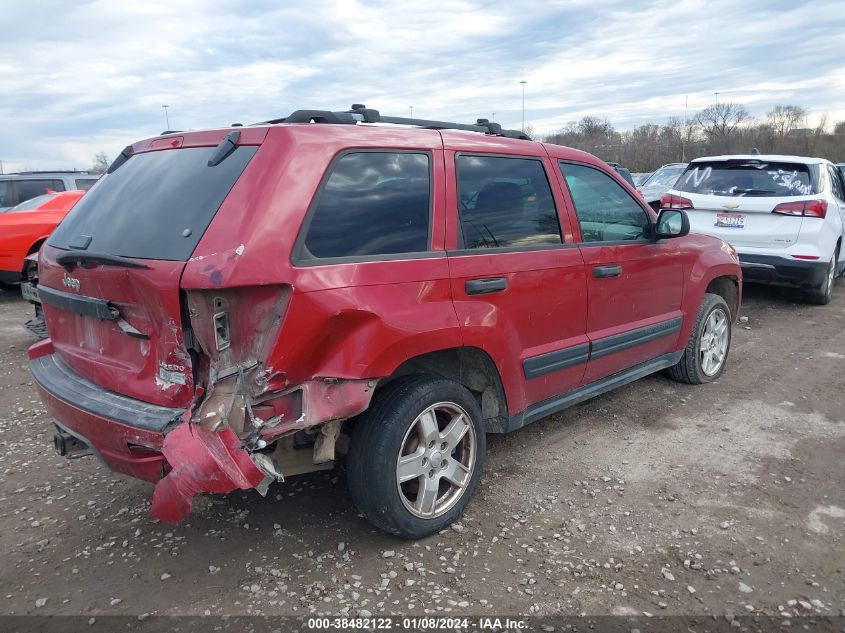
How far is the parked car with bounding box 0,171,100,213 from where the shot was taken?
436 inches

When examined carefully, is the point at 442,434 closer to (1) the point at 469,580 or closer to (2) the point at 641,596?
(1) the point at 469,580

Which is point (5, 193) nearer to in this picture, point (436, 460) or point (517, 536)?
point (436, 460)

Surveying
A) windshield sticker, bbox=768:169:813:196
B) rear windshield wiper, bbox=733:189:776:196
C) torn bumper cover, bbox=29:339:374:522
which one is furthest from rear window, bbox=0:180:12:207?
windshield sticker, bbox=768:169:813:196

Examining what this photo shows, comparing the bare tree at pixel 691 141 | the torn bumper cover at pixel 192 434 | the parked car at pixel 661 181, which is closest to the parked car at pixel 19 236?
the torn bumper cover at pixel 192 434

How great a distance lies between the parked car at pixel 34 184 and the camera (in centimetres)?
1107

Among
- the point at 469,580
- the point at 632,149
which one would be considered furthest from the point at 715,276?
the point at 632,149

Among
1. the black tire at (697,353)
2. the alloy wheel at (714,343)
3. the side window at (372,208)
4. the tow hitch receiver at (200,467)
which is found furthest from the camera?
the alloy wheel at (714,343)

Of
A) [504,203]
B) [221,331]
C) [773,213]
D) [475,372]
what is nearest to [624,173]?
[773,213]

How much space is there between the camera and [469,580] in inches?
113

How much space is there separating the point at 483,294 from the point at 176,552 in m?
1.93

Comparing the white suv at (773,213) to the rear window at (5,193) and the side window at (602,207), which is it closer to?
the side window at (602,207)

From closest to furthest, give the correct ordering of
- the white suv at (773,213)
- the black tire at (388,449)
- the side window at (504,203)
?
the black tire at (388,449) < the side window at (504,203) < the white suv at (773,213)

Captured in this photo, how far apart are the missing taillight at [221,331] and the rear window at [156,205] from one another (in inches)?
10.5

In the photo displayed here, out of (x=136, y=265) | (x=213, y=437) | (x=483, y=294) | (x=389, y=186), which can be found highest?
(x=389, y=186)
